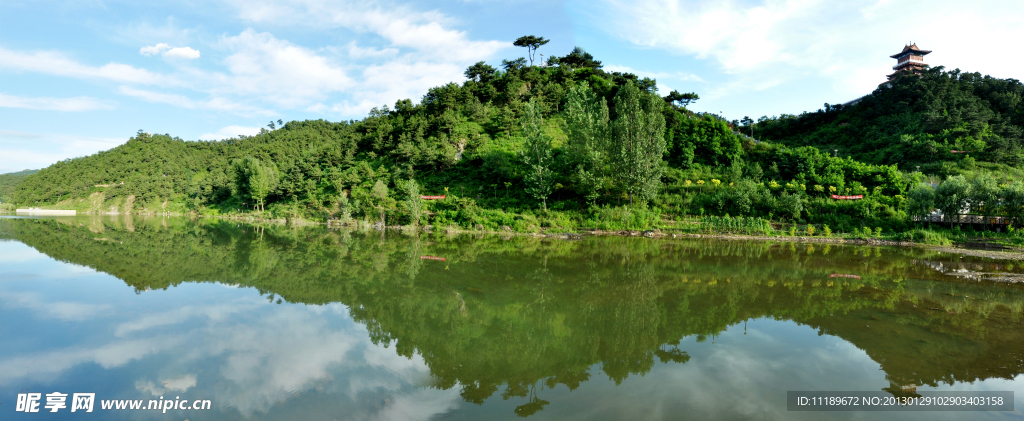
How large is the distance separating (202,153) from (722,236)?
10768 centimetres

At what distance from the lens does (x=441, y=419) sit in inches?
230

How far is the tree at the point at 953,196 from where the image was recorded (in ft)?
83.5

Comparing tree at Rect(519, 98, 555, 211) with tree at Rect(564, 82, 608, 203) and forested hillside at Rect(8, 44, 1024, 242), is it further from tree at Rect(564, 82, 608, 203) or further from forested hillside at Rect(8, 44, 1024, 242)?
tree at Rect(564, 82, 608, 203)

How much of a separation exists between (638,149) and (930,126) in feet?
Result: 114

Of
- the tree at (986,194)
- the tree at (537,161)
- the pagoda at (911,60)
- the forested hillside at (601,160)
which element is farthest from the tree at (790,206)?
the pagoda at (911,60)

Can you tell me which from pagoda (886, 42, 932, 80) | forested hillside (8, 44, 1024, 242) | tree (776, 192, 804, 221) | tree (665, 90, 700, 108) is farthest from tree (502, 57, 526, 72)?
pagoda (886, 42, 932, 80)

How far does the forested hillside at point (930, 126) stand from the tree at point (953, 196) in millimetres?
11943

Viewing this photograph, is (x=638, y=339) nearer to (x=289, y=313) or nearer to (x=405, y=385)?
(x=405, y=385)

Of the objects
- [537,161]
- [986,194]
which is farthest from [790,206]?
[537,161]

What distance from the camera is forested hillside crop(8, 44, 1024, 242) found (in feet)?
106

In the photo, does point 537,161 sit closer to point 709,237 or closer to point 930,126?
point 709,237

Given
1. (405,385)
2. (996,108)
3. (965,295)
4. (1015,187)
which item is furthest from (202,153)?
(996,108)

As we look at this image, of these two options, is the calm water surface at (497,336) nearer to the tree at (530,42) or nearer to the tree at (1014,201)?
the tree at (1014,201)

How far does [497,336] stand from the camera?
9.25m
